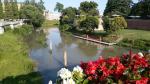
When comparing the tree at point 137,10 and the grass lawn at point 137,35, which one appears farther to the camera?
the tree at point 137,10

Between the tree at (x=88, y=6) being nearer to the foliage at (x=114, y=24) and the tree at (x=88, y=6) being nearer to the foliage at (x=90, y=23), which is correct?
the foliage at (x=90, y=23)

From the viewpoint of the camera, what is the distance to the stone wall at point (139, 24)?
152 ft

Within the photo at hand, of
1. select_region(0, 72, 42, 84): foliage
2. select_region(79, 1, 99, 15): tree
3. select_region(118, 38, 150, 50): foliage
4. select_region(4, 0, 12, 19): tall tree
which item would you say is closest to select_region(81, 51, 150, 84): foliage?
select_region(0, 72, 42, 84): foliage

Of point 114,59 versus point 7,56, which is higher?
point 114,59

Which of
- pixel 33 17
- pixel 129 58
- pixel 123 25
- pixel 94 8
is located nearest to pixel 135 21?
pixel 123 25

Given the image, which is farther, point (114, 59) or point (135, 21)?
point (135, 21)

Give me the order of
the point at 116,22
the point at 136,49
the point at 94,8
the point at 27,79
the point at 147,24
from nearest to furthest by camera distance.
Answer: the point at 27,79, the point at 136,49, the point at 116,22, the point at 147,24, the point at 94,8

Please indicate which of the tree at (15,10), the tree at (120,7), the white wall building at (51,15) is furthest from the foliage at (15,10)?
the white wall building at (51,15)

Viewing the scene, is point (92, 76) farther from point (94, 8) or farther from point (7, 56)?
point (94, 8)

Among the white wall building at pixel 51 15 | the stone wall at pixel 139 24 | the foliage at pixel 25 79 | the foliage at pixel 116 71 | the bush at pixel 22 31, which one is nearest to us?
the foliage at pixel 116 71

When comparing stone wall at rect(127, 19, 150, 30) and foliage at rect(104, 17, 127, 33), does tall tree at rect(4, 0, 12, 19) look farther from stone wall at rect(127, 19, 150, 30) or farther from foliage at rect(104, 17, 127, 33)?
foliage at rect(104, 17, 127, 33)

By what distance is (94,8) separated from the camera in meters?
70.9

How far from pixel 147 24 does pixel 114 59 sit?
136ft

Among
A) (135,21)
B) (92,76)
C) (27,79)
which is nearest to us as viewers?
(92,76)
